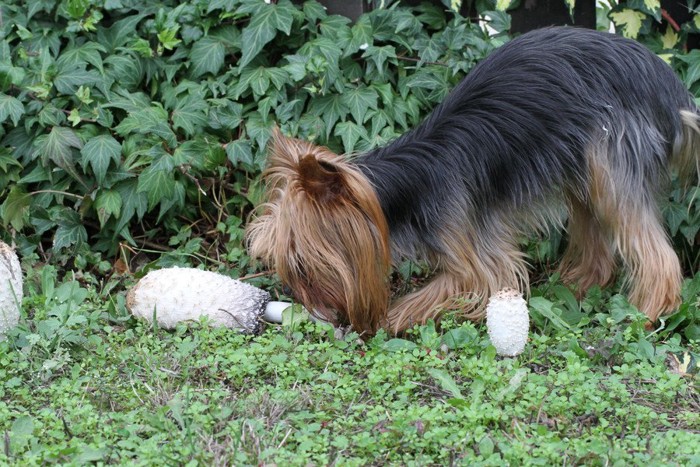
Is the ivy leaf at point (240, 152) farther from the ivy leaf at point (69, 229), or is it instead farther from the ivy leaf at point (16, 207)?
the ivy leaf at point (16, 207)

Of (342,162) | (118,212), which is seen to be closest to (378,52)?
(342,162)

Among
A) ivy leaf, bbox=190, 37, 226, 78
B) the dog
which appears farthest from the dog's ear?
ivy leaf, bbox=190, 37, 226, 78

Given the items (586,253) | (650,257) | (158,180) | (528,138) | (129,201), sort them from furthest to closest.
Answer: (129,201)
(158,180)
(586,253)
(650,257)
(528,138)

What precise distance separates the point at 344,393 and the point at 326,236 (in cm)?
74

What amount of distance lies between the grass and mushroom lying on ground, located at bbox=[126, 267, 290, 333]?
8 cm

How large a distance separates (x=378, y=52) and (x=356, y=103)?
0.32 meters

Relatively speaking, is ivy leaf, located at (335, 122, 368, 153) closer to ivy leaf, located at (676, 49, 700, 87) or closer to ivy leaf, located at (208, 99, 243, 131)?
ivy leaf, located at (208, 99, 243, 131)

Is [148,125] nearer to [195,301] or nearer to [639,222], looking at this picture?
[195,301]

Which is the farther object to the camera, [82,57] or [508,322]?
[82,57]

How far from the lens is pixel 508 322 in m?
4.00

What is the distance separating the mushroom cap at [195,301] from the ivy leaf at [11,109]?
1.49 metres

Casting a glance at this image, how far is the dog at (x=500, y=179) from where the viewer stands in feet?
14.2

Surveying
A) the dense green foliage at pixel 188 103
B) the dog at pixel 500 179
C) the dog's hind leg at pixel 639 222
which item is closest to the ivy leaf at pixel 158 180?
the dense green foliage at pixel 188 103

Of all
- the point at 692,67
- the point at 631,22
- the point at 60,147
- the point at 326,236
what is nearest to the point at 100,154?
the point at 60,147
